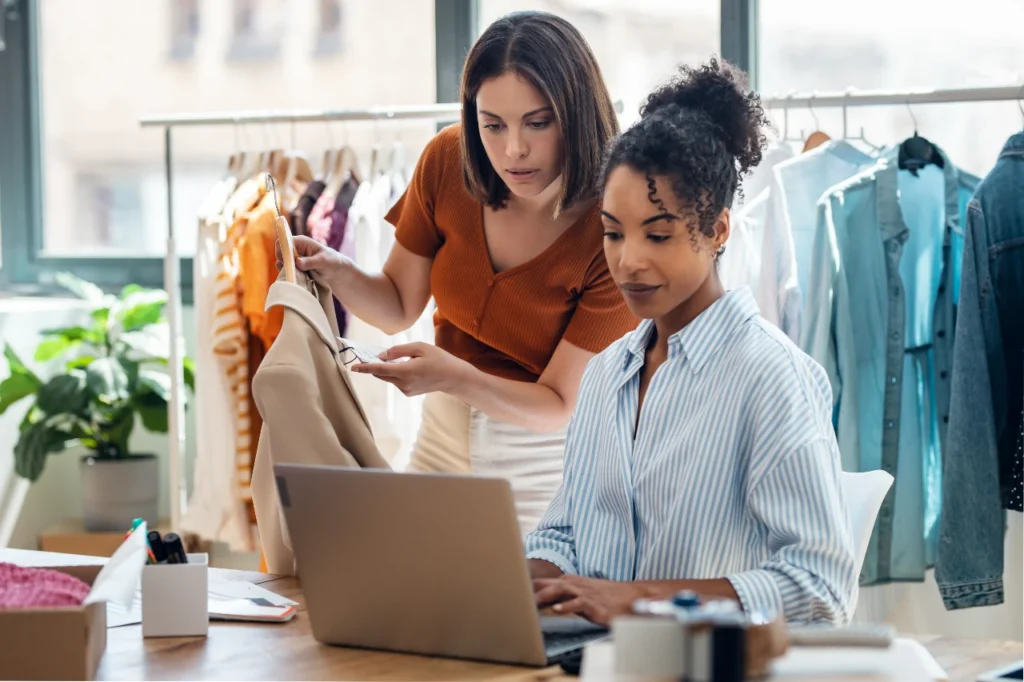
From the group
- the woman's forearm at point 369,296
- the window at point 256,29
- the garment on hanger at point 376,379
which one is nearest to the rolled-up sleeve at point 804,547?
the woman's forearm at point 369,296

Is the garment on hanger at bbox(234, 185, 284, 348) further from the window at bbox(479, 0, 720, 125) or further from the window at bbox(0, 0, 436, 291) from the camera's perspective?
the window at bbox(479, 0, 720, 125)

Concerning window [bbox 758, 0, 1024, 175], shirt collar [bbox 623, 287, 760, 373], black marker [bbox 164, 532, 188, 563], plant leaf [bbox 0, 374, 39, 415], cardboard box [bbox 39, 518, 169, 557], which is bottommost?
cardboard box [bbox 39, 518, 169, 557]

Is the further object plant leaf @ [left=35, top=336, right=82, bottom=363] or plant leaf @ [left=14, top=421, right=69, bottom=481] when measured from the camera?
plant leaf @ [left=35, top=336, right=82, bottom=363]

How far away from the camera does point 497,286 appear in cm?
221

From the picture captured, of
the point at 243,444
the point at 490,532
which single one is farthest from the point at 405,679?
the point at 243,444

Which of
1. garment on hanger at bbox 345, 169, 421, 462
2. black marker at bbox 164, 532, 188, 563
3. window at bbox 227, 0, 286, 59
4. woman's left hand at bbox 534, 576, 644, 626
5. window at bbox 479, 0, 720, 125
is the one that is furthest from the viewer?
window at bbox 227, 0, 286, 59

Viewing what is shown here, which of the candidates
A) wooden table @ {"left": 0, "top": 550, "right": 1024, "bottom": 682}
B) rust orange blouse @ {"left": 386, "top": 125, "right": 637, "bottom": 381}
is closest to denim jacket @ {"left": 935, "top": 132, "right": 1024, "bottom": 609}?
rust orange blouse @ {"left": 386, "top": 125, "right": 637, "bottom": 381}

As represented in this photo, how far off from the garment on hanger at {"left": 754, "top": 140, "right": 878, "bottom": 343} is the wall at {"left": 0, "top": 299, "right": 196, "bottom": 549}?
1934mm

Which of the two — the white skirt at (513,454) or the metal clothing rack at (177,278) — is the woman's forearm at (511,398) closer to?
the white skirt at (513,454)

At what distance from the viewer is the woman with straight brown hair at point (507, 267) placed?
1995 millimetres

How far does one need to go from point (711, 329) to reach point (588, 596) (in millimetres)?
367

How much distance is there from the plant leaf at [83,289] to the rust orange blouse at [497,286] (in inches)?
68.2

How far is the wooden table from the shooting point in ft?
4.14

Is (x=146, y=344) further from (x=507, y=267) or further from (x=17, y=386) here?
(x=507, y=267)
